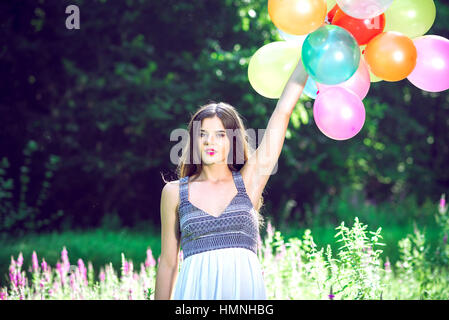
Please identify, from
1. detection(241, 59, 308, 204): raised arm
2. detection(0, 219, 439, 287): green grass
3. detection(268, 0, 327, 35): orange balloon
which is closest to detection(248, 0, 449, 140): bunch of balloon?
detection(268, 0, 327, 35): orange balloon

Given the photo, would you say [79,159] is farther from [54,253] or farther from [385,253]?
[385,253]

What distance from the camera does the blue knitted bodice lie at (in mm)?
2254

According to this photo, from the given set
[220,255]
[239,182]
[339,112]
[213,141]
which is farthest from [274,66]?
[220,255]

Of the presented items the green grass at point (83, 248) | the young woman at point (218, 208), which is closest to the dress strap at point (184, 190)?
the young woman at point (218, 208)

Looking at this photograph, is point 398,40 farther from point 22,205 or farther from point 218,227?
point 22,205

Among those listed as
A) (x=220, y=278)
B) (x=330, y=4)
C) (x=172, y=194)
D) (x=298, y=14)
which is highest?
(x=330, y=4)

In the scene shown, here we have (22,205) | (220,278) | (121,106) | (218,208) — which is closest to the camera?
(220,278)

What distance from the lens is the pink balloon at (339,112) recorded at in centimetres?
248

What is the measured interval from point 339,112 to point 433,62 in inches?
22.5

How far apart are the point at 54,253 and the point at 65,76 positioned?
2.88 metres

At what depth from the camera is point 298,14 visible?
2.40 meters

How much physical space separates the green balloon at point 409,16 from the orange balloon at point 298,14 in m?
0.44

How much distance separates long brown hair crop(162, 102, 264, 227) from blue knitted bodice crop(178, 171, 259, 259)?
8.6 inches
